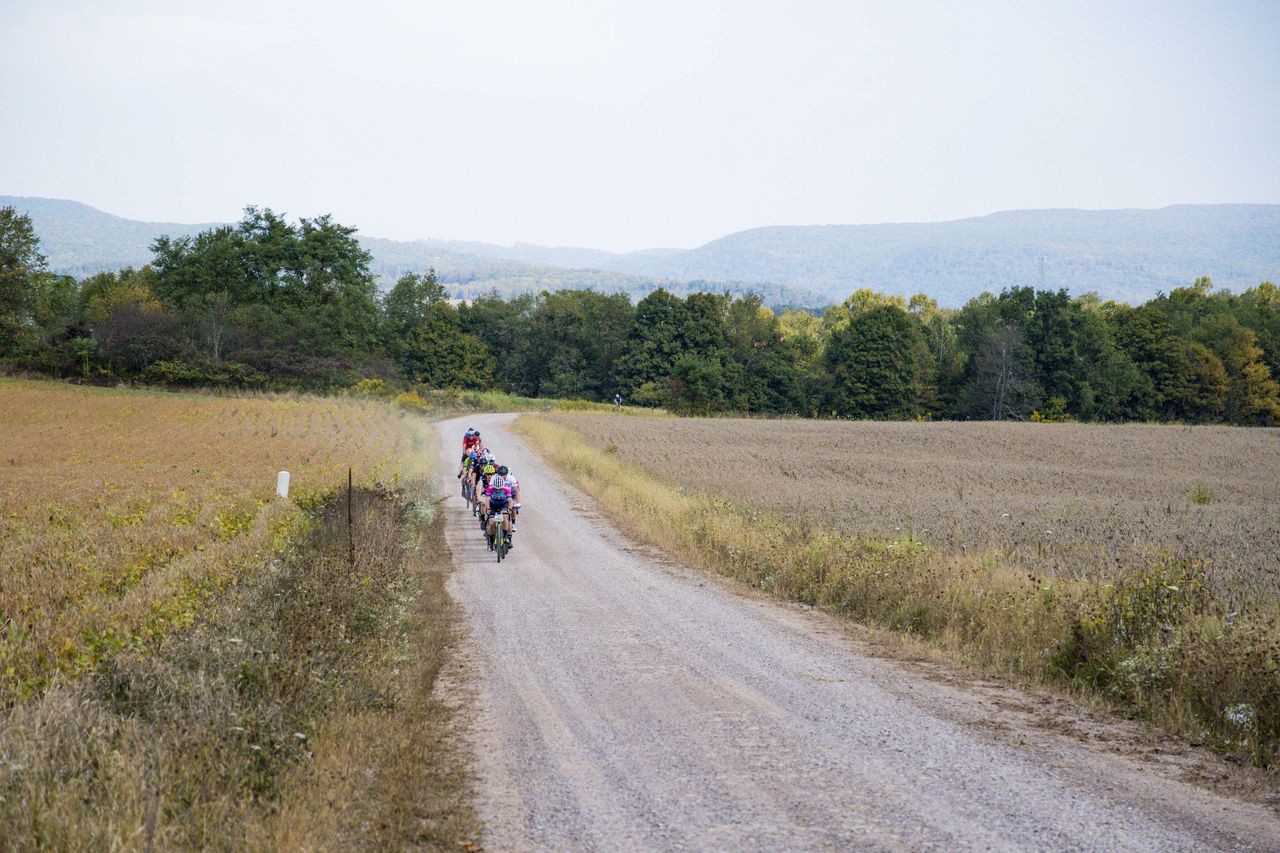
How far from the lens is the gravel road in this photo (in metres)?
6.00

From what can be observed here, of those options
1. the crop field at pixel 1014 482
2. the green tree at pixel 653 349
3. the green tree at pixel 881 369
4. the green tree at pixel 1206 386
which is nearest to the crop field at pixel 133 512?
the crop field at pixel 1014 482

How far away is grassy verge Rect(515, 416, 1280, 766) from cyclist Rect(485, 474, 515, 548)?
3343 mm

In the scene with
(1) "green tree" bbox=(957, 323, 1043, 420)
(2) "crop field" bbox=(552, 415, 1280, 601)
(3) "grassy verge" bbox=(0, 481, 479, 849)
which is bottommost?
(2) "crop field" bbox=(552, 415, 1280, 601)

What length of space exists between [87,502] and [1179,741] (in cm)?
1757

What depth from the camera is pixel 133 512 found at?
653 inches

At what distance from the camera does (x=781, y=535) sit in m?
17.2

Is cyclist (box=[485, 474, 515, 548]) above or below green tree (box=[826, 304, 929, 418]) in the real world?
below

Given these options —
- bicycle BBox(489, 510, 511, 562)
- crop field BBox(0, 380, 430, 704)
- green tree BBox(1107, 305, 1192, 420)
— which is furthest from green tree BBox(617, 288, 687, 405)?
bicycle BBox(489, 510, 511, 562)

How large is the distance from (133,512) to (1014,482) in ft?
96.0

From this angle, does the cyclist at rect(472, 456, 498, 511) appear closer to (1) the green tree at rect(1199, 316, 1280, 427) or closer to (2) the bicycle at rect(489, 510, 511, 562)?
(2) the bicycle at rect(489, 510, 511, 562)

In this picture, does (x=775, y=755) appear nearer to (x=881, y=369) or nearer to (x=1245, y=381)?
(x=881, y=369)

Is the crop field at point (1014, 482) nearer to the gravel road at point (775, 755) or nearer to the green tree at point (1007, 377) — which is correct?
the gravel road at point (775, 755)

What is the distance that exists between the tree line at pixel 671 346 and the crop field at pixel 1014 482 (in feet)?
56.8

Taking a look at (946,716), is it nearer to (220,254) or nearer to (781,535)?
(781,535)
